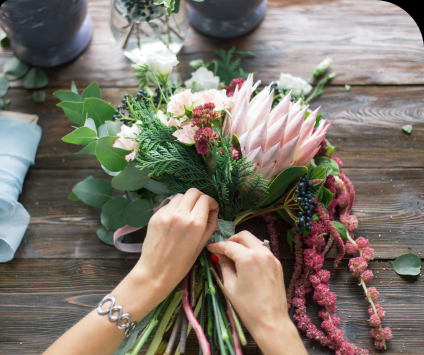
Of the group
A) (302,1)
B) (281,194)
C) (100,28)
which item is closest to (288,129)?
(281,194)

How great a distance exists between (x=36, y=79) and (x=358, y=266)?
1075mm

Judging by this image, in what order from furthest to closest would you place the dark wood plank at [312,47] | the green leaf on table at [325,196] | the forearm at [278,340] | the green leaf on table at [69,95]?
the dark wood plank at [312,47] → the green leaf on table at [69,95] → the green leaf on table at [325,196] → the forearm at [278,340]

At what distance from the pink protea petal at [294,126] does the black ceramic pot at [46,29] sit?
69 cm

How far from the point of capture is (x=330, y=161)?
81 cm

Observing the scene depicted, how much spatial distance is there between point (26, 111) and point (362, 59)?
106 centimetres

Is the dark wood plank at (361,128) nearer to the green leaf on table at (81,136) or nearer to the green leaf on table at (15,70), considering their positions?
the green leaf on table at (15,70)

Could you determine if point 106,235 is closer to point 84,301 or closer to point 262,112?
point 84,301

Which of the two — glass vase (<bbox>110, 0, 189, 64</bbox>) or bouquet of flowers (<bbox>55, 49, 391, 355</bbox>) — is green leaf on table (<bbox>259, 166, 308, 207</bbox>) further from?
glass vase (<bbox>110, 0, 189, 64</bbox>)

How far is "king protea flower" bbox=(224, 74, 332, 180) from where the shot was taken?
0.61 meters

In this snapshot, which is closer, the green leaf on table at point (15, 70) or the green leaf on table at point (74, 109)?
the green leaf on table at point (74, 109)

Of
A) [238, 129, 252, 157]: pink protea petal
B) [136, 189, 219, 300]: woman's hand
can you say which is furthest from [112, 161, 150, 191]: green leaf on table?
[238, 129, 252, 157]: pink protea petal

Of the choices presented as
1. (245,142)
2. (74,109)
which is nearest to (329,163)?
(245,142)

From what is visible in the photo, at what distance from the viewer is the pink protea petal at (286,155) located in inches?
24.3

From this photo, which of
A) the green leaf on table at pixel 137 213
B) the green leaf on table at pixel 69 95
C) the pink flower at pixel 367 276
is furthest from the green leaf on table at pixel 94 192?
the pink flower at pixel 367 276
